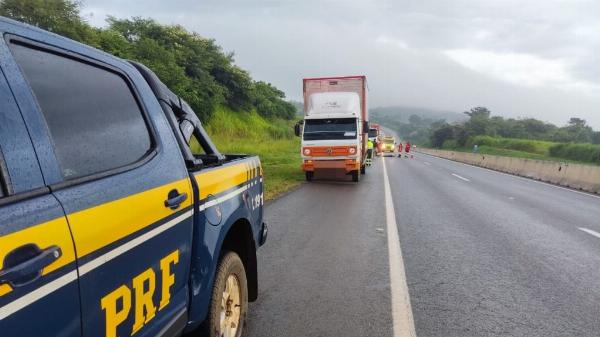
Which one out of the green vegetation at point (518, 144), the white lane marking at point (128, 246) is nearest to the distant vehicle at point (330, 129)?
the white lane marking at point (128, 246)

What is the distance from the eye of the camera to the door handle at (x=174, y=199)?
2.29 meters

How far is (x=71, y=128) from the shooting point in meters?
1.80

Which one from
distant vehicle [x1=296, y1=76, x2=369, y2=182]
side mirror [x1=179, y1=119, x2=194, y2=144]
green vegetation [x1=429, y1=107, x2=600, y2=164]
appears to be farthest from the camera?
green vegetation [x1=429, y1=107, x2=600, y2=164]

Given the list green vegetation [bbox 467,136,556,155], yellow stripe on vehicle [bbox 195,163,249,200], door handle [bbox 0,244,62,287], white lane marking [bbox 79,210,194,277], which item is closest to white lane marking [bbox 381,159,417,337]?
yellow stripe on vehicle [bbox 195,163,249,200]

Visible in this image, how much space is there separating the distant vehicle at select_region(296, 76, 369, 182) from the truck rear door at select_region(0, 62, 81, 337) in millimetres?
13869

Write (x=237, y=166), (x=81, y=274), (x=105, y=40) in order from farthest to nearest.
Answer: (x=105, y=40)
(x=237, y=166)
(x=81, y=274)

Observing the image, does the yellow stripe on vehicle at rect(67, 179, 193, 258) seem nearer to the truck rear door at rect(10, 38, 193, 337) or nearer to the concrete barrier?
the truck rear door at rect(10, 38, 193, 337)

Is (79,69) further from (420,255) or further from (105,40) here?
(105,40)

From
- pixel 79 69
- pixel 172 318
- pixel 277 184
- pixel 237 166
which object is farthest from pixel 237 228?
pixel 277 184

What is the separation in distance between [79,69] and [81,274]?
991 mm

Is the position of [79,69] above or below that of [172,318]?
above

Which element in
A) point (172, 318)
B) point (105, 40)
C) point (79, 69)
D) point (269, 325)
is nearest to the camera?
point (79, 69)

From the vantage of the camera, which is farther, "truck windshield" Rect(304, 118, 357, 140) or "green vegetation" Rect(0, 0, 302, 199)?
"green vegetation" Rect(0, 0, 302, 199)

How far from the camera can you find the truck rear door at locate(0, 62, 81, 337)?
1291 millimetres
